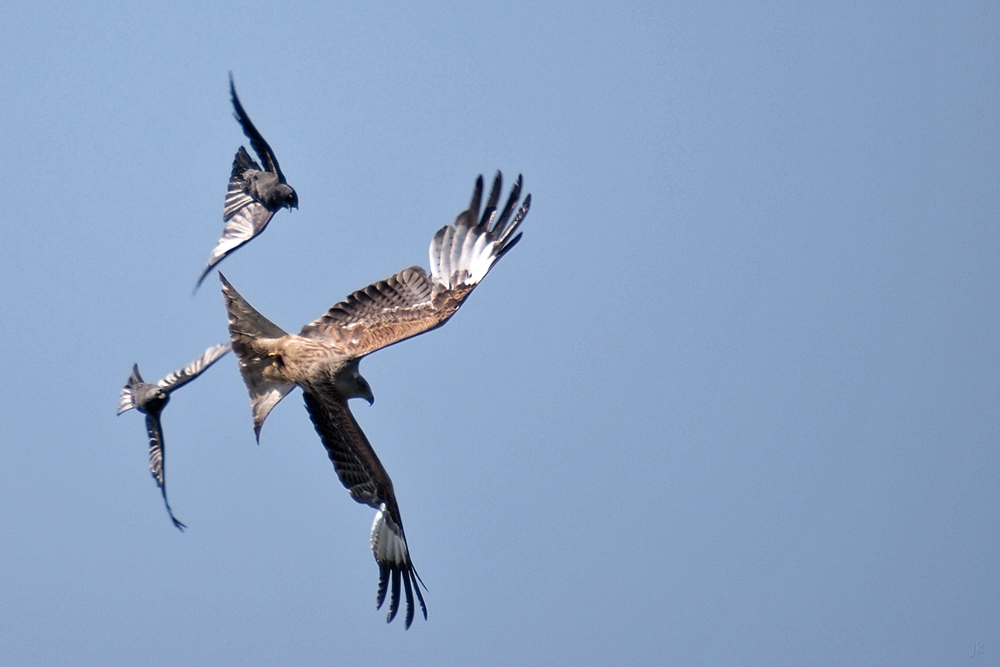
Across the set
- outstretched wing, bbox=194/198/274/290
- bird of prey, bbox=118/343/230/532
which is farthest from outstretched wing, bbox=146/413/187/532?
outstretched wing, bbox=194/198/274/290

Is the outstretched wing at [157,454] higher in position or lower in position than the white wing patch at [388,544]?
higher

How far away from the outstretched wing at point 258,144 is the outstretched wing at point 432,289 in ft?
3.61

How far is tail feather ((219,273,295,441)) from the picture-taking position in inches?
345

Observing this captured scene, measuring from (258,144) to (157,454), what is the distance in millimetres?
2265

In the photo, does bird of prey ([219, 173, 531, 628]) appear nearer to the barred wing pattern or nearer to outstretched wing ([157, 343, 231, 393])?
outstretched wing ([157, 343, 231, 393])

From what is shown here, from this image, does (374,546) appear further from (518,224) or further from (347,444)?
(518,224)

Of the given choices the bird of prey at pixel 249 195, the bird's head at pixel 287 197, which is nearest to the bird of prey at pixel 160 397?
the bird of prey at pixel 249 195

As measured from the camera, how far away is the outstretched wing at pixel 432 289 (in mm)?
8977

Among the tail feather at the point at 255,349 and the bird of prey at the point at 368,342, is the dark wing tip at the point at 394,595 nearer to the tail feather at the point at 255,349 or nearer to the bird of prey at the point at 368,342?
the bird of prey at the point at 368,342

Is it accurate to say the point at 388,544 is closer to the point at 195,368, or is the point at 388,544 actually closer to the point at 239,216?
the point at 195,368

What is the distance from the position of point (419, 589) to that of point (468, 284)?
242 centimetres

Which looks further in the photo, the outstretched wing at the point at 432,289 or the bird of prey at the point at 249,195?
the bird of prey at the point at 249,195

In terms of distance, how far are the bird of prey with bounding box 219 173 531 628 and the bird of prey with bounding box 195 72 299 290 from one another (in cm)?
70

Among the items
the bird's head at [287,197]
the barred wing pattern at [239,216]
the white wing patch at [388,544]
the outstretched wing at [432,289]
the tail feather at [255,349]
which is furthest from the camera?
the white wing patch at [388,544]
